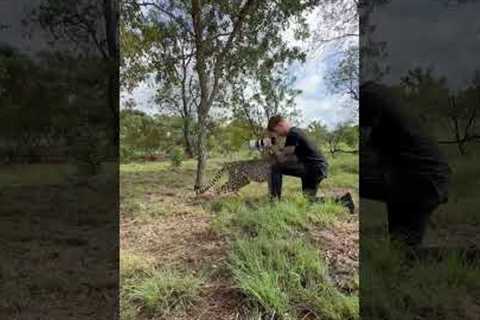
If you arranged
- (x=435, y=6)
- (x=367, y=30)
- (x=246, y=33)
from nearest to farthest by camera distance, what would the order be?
(x=435, y=6) → (x=367, y=30) → (x=246, y=33)

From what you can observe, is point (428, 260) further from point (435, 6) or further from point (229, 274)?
point (435, 6)

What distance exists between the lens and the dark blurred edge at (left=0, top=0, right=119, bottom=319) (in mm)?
1802

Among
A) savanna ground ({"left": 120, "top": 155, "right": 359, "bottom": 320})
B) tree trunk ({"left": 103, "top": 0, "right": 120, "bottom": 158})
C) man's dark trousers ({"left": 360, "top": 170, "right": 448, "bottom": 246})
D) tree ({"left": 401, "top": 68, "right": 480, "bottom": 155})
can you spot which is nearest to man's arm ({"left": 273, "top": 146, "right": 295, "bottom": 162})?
savanna ground ({"left": 120, "top": 155, "right": 359, "bottom": 320})

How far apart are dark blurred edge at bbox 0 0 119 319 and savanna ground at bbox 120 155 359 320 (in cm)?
13

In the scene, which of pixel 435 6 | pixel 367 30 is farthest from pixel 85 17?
pixel 435 6

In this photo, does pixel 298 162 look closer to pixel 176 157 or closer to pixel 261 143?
pixel 261 143

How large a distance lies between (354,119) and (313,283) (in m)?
0.70

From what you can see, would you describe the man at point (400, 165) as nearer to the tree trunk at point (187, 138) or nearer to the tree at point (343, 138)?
the tree at point (343, 138)

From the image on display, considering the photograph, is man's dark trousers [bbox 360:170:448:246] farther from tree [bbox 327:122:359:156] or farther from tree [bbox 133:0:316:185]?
tree [bbox 133:0:316:185]

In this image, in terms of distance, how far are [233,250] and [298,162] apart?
0.48 meters

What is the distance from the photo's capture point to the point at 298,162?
2.02 m

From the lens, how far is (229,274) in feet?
6.31

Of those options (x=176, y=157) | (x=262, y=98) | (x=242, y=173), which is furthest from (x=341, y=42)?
(x=176, y=157)

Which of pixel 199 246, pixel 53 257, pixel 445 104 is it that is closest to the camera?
pixel 445 104
